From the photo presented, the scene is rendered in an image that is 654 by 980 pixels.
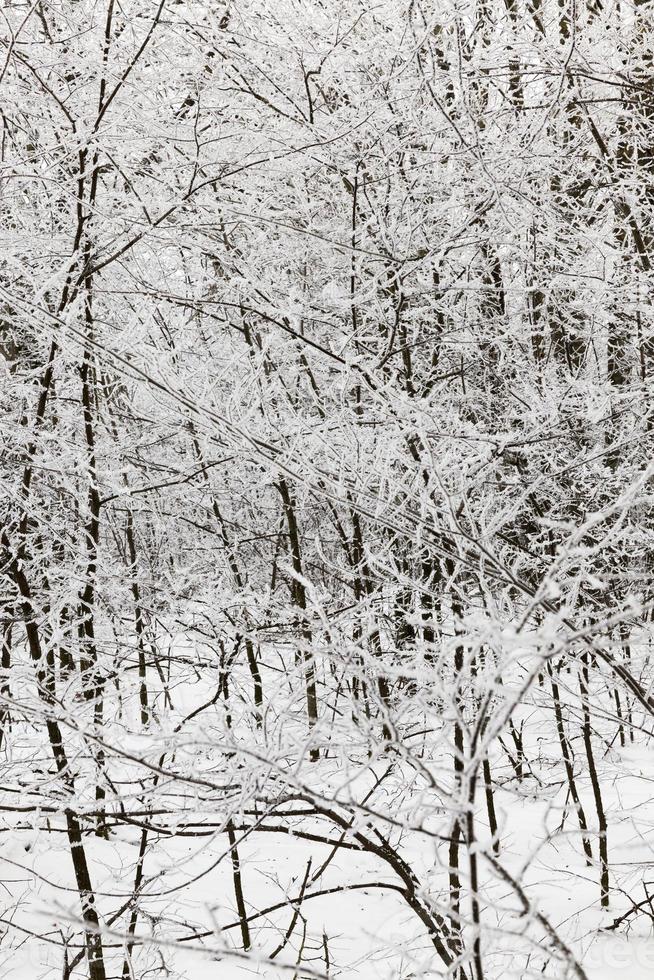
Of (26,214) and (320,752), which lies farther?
(320,752)

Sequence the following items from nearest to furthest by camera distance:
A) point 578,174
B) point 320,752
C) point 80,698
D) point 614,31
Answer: point 80,698
point 614,31
point 578,174
point 320,752

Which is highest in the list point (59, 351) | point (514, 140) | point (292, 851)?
point (514, 140)

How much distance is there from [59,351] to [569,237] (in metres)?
2.56

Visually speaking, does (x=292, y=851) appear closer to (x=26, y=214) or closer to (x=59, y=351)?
(x=59, y=351)

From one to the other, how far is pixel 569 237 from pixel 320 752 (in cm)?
447

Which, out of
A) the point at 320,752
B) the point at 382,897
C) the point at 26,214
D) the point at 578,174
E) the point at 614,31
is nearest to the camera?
the point at 614,31

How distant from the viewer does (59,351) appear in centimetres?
363

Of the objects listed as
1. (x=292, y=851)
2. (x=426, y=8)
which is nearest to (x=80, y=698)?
(x=292, y=851)

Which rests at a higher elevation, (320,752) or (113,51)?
(113,51)

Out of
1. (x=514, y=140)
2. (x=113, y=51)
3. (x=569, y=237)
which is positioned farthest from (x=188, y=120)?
(x=569, y=237)

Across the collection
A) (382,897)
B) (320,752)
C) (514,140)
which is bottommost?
(382,897)

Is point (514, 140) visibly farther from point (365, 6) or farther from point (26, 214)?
point (26, 214)

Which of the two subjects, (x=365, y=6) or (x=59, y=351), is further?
(x=365, y=6)

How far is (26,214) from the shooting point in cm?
420
